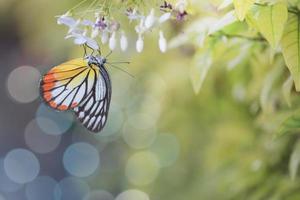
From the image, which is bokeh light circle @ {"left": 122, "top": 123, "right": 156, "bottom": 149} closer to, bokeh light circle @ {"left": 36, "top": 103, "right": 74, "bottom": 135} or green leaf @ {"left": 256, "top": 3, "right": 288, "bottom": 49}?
bokeh light circle @ {"left": 36, "top": 103, "right": 74, "bottom": 135}

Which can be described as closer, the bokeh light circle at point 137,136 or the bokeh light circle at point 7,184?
the bokeh light circle at point 137,136

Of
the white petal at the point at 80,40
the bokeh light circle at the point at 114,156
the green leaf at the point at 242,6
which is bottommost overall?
the bokeh light circle at the point at 114,156

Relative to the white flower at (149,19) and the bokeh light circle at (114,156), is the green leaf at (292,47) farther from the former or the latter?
the bokeh light circle at (114,156)

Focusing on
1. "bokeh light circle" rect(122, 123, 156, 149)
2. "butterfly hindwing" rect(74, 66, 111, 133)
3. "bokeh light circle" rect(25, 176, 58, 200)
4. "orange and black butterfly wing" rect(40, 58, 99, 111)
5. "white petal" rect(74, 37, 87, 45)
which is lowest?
"bokeh light circle" rect(25, 176, 58, 200)

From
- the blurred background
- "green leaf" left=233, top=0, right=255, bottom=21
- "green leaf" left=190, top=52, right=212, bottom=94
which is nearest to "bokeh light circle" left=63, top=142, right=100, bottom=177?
the blurred background

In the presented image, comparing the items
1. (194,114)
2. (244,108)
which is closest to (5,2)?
(194,114)

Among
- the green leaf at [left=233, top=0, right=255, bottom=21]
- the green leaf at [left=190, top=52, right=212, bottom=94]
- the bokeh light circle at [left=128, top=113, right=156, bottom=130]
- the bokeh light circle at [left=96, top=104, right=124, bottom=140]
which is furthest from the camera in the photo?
the bokeh light circle at [left=96, top=104, right=124, bottom=140]

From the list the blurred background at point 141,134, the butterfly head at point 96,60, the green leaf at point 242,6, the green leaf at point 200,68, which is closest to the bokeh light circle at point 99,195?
the blurred background at point 141,134
